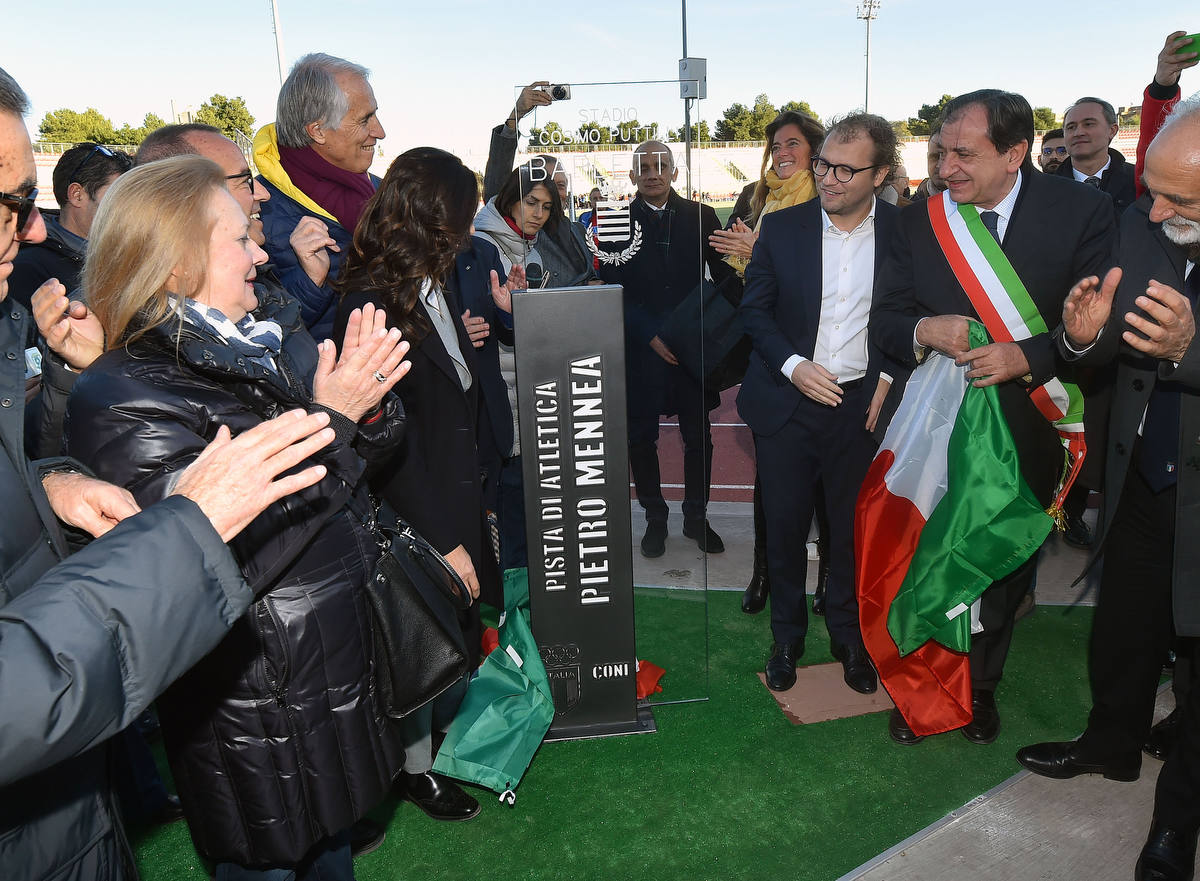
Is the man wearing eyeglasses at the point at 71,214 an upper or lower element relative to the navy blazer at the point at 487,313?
upper

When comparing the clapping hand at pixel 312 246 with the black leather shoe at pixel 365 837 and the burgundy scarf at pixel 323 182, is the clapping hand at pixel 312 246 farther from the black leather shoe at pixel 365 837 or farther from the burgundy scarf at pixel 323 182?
the black leather shoe at pixel 365 837

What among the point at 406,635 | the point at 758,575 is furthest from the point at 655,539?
the point at 406,635

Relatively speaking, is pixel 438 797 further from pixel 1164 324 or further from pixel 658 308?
pixel 1164 324

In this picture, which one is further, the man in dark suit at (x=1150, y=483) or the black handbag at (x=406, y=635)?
the man in dark suit at (x=1150, y=483)

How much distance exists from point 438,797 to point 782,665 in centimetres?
150

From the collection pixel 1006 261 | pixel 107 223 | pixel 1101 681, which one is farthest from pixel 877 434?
pixel 107 223

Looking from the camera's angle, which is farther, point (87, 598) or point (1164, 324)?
point (1164, 324)

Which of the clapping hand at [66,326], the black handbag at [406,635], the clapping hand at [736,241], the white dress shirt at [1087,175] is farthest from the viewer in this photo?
the white dress shirt at [1087,175]

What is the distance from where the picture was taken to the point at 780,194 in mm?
4281

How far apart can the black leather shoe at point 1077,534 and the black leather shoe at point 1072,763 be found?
2184mm

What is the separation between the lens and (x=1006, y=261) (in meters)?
2.98

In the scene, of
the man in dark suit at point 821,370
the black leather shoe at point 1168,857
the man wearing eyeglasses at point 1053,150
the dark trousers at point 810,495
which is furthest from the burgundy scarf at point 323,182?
the man wearing eyeglasses at point 1053,150

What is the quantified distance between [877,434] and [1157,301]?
1246mm

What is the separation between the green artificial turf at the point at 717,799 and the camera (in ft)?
8.64
